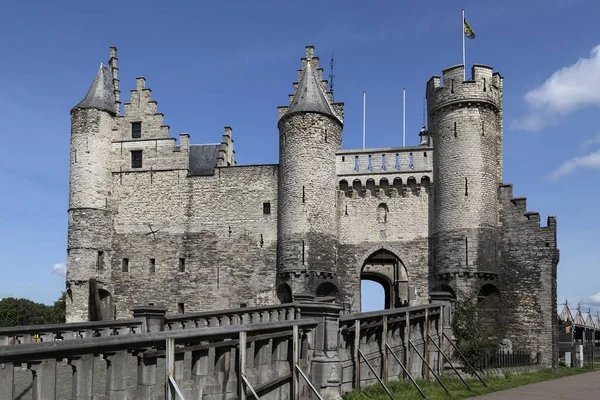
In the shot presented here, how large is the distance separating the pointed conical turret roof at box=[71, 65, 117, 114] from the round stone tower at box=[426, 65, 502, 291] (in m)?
16.4

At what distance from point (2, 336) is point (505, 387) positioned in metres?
11.4

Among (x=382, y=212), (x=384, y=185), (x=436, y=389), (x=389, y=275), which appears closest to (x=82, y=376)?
(x=436, y=389)

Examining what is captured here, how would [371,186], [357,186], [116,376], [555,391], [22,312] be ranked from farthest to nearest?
[22,312], [357,186], [371,186], [555,391], [116,376]

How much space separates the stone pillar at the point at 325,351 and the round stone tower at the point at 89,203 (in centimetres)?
2280

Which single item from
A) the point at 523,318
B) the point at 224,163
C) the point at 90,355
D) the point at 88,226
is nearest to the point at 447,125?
the point at 523,318

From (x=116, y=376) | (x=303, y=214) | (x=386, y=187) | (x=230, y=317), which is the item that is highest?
(x=386, y=187)

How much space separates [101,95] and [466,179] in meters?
18.6

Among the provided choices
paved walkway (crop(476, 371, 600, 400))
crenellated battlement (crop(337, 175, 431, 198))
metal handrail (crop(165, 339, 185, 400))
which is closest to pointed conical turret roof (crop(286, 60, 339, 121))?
crenellated battlement (crop(337, 175, 431, 198))

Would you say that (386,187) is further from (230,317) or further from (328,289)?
(230,317)

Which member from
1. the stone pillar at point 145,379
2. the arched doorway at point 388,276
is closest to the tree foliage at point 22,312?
the arched doorway at point 388,276

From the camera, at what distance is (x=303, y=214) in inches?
1240

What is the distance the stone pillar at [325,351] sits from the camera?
1241 cm

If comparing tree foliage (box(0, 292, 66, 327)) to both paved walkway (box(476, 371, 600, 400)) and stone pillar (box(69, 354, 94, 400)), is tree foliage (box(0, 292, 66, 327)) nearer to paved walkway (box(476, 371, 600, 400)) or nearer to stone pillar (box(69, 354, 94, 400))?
paved walkway (box(476, 371, 600, 400))

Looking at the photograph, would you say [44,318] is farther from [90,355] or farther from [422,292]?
Result: [90,355]
